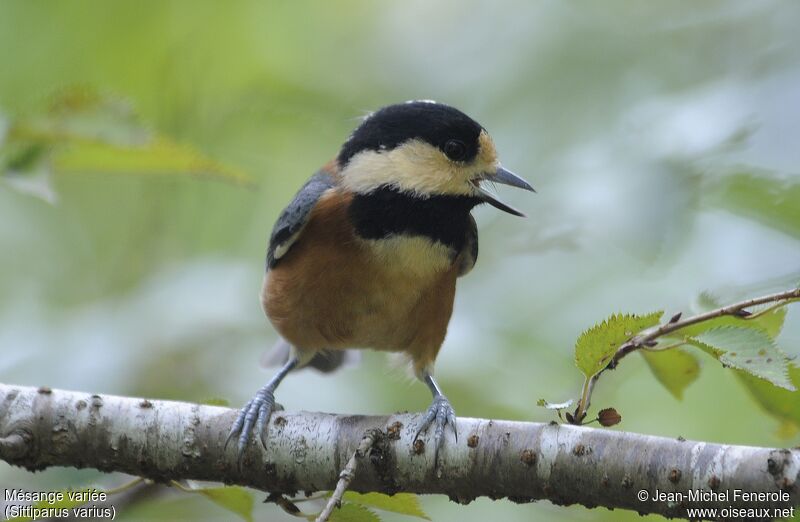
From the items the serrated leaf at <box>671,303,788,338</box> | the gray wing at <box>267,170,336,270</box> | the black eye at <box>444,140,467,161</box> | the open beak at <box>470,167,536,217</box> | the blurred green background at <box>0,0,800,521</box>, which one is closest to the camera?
the serrated leaf at <box>671,303,788,338</box>

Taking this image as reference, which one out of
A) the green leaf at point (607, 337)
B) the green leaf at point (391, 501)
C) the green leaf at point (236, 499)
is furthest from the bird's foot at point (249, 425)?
the green leaf at point (607, 337)

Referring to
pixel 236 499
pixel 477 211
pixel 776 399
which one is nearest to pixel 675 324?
pixel 776 399

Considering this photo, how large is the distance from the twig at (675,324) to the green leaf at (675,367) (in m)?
0.13

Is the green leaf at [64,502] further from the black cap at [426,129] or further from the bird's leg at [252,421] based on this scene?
the black cap at [426,129]

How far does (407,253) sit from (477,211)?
39.0 inches

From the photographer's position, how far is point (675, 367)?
2.33m

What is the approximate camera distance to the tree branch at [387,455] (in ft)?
6.91

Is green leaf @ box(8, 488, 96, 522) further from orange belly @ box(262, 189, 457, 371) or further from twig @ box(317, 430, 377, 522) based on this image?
orange belly @ box(262, 189, 457, 371)

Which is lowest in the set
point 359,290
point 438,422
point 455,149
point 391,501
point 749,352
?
point 391,501

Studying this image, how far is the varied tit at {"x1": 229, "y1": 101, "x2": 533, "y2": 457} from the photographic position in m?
3.47

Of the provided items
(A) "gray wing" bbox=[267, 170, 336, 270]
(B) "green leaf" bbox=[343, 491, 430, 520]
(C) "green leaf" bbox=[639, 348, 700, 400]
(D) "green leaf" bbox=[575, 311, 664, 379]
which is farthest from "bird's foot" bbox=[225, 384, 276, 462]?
(C) "green leaf" bbox=[639, 348, 700, 400]

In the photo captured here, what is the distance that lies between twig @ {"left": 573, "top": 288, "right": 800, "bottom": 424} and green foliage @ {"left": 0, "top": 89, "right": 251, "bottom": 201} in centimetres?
149

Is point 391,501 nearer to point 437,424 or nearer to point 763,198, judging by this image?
point 437,424

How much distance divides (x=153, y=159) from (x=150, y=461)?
3.41 feet
